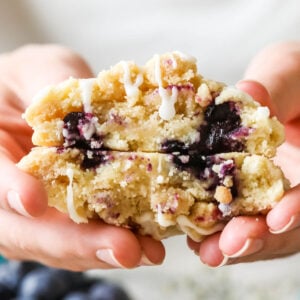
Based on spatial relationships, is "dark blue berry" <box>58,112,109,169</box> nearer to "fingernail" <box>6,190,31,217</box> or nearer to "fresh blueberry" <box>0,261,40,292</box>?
"fingernail" <box>6,190,31,217</box>

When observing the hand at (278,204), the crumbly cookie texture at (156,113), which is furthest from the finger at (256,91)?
the crumbly cookie texture at (156,113)

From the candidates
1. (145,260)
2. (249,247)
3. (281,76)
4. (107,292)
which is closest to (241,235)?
(249,247)

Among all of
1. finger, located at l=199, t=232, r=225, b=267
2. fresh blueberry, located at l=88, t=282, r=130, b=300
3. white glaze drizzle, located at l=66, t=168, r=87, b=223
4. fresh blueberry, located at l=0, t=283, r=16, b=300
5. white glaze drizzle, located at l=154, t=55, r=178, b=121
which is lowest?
fresh blueberry, located at l=88, t=282, r=130, b=300

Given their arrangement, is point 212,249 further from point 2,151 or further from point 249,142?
point 2,151

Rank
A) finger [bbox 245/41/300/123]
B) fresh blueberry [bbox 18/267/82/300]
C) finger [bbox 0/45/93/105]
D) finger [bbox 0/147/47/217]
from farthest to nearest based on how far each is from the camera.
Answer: fresh blueberry [bbox 18/267/82/300] < finger [bbox 0/45/93/105] < finger [bbox 245/41/300/123] < finger [bbox 0/147/47/217]

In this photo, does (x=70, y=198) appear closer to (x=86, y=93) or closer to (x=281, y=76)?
(x=86, y=93)

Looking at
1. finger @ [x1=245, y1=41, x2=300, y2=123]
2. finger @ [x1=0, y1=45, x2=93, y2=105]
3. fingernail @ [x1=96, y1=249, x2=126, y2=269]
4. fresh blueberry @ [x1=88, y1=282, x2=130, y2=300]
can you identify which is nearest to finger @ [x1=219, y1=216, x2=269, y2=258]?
fingernail @ [x1=96, y1=249, x2=126, y2=269]

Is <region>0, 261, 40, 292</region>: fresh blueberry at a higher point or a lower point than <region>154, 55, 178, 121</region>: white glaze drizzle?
lower
